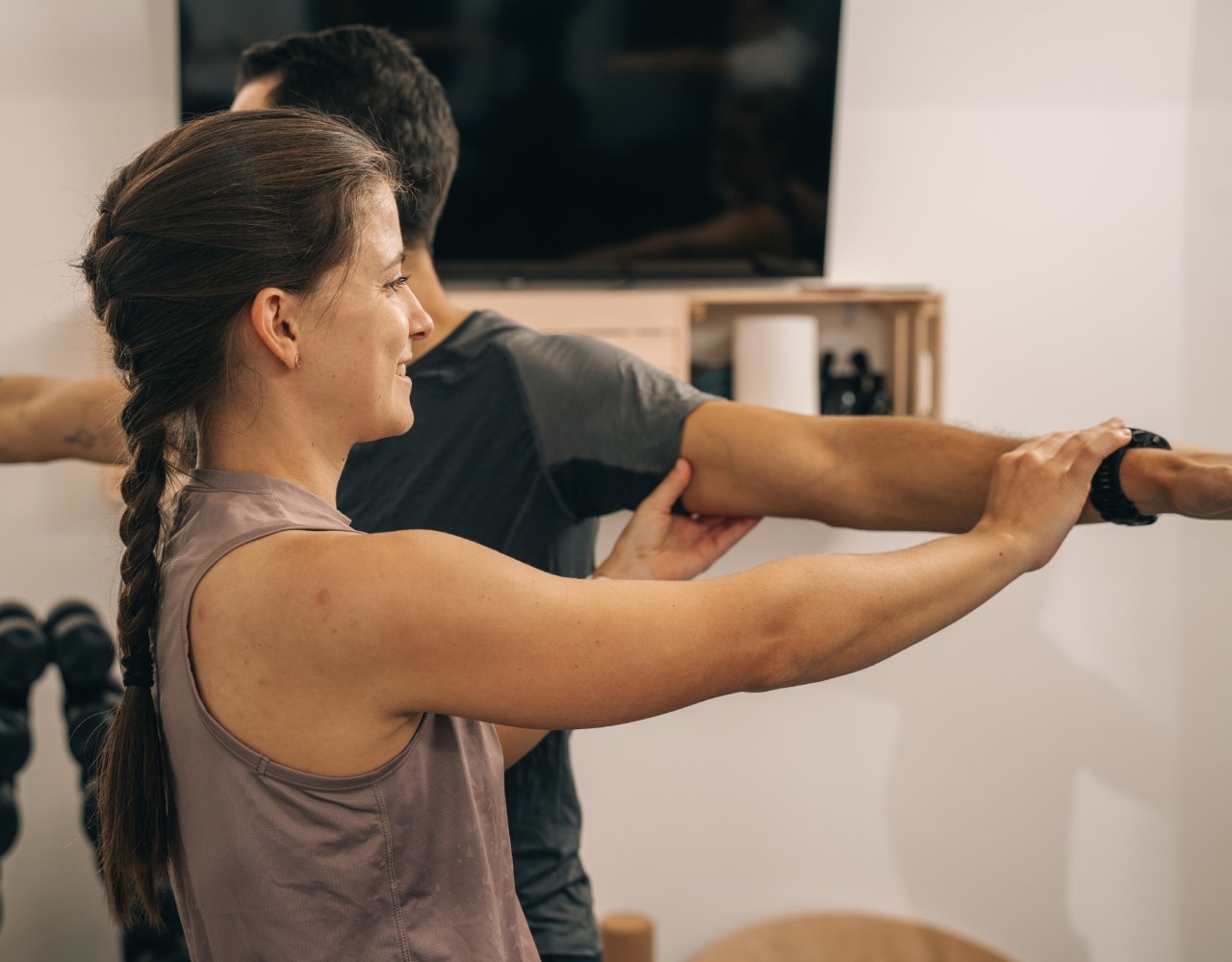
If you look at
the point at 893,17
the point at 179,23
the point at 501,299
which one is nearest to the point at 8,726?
the point at 501,299

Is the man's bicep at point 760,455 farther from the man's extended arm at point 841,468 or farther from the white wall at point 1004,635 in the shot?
the white wall at point 1004,635

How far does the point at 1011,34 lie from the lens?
263 centimetres

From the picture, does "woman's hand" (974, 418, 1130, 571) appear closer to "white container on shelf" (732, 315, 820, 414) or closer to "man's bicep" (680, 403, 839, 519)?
"man's bicep" (680, 403, 839, 519)

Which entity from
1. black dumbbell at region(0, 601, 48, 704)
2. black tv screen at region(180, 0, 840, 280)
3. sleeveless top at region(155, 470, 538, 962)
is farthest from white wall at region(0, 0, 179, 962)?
sleeveless top at region(155, 470, 538, 962)

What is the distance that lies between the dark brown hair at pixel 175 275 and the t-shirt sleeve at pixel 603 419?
0.35 meters

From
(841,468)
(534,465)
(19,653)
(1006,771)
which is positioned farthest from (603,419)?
(1006,771)

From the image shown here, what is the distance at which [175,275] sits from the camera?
2.74 feet

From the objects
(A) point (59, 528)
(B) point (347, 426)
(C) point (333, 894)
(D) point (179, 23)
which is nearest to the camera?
(C) point (333, 894)

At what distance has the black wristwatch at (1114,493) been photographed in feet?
3.39

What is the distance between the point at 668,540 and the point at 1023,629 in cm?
174

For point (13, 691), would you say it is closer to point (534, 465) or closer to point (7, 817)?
point (7, 817)

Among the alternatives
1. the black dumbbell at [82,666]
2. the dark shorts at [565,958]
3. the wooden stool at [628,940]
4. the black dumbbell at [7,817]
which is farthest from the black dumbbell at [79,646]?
the wooden stool at [628,940]

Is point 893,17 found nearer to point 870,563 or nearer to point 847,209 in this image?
point 847,209

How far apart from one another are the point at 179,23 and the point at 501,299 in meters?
0.82
